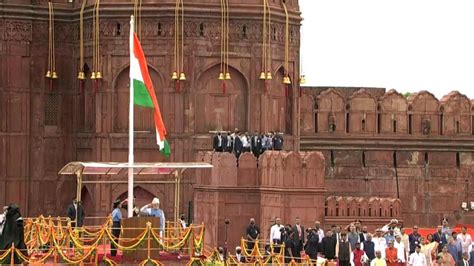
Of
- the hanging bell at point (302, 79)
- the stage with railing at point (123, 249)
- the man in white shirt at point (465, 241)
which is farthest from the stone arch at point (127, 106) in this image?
the stage with railing at point (123, 249)

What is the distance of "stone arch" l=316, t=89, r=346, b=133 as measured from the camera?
6041 cm

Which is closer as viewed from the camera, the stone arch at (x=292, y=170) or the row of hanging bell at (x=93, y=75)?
the stone arch at (x=292, y=170)

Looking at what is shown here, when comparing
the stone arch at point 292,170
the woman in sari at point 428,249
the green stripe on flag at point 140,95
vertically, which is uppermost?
the green stripe on flag at point 140,95

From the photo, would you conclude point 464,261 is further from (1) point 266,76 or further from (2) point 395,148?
(2) point 395,148

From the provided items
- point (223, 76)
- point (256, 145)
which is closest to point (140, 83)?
point (256, 145)

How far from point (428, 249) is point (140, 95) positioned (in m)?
7.73

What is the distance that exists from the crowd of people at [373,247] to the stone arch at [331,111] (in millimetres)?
14078

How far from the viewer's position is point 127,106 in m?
54.8

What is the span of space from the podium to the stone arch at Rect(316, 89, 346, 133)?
75.2 feet

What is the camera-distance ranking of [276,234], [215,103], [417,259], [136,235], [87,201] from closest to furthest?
1. [136,235]
2. [417,259]
3. [276,234]
4. [215,103]
5. [87,201]

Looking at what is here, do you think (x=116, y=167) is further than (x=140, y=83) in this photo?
No

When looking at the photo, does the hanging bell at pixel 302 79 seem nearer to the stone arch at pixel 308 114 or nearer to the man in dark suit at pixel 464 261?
the stone arch at pixel 308 114

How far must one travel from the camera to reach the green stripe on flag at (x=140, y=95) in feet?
135

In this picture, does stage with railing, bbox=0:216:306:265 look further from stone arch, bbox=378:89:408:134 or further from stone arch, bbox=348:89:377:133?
stone arch, bbox=378:89:408:134
